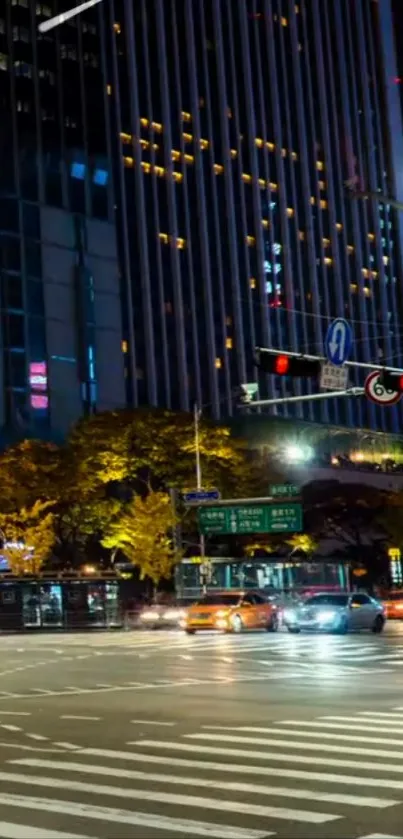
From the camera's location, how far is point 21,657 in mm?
30734

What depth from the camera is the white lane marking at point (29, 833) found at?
7984 millimetres

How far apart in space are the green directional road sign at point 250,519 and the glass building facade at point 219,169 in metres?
37.6

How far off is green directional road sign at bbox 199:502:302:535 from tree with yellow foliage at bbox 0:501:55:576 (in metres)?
8.26

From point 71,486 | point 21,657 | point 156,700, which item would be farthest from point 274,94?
point 156,700

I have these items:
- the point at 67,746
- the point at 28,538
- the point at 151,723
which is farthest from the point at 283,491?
the point at 67,746

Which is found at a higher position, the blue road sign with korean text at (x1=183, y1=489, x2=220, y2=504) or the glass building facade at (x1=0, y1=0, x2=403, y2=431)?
the glass building facade at (x1=0, y1=0, x2=403, y2=431)

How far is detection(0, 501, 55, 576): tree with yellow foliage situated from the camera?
56750 mm

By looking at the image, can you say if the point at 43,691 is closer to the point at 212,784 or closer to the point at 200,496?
the point at 212,784

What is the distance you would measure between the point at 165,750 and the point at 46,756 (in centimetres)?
126

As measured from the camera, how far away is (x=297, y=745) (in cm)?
1240

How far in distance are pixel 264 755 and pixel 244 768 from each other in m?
0.82

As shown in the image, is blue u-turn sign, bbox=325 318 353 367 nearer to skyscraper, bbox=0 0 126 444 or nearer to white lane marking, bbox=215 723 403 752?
white lane marking, bbox=215 723 403 752

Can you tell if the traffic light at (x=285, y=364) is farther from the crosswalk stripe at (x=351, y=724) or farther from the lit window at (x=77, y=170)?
the lit window at (x=77, y=170)

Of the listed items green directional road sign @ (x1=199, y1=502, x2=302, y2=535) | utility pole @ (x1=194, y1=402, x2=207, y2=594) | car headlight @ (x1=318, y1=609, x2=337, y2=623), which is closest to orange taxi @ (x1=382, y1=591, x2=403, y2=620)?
green directional road sign @ (x1=199, y1=502, x2=302, y2=535)
